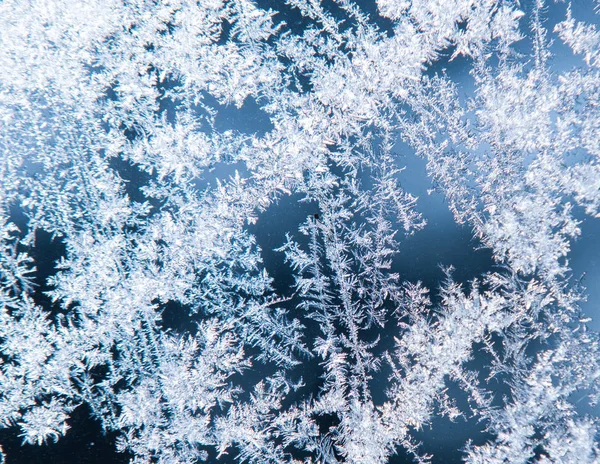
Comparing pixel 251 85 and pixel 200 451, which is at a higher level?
pixel 251 85

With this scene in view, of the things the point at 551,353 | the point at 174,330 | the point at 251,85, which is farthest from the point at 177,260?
the point at 551,353

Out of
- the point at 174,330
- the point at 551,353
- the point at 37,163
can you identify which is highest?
the point at 37,163

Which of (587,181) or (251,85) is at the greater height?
(251,85)

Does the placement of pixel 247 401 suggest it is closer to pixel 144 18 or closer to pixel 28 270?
pixel 28 270

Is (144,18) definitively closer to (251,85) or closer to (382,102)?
(251,85)

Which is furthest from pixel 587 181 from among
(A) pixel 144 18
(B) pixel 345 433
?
(A) pixel 144 18

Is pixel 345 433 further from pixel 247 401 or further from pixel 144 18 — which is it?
pixel 144 18
